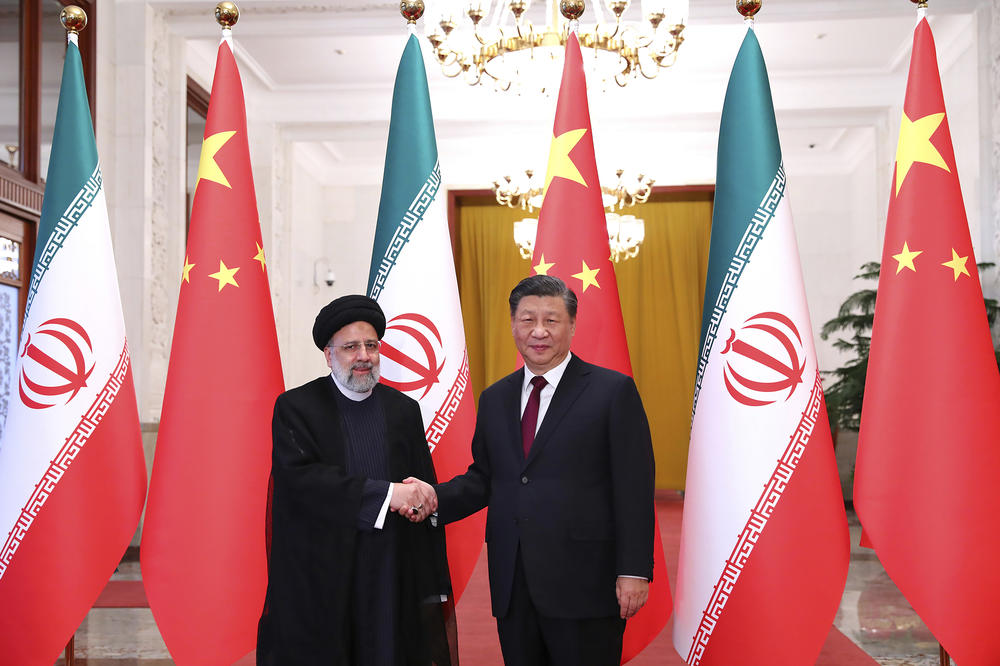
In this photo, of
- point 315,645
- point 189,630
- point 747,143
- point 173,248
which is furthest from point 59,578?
point 173,248

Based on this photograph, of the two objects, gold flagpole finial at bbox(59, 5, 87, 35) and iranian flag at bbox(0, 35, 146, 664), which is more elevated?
gold flagpole finial at bbox(59, 5, 87, 35)

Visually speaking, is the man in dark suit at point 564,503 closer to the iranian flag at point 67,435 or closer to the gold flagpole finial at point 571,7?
the gold flagpole finial at point 571,7

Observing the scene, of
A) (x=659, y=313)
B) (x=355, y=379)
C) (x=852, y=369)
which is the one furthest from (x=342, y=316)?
(x=659, y=313)

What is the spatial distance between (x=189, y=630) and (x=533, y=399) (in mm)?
1301

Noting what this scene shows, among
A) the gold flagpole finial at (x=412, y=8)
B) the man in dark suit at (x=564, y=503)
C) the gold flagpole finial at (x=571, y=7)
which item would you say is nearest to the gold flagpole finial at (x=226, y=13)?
the gold flagpole finial at (x=412, y=8)

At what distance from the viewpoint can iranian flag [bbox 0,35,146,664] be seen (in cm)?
259

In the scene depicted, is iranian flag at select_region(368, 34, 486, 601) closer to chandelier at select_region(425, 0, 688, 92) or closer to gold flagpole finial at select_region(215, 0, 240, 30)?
gold flagpole finial at select_region(215, 0, 240, 30)

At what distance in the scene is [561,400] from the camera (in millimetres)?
2105

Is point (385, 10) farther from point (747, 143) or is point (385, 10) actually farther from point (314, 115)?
point (747, 143)

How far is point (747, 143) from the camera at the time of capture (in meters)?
2.54

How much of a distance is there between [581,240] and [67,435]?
1645 mm

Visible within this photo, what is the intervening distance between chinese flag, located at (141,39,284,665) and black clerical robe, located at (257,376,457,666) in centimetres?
45

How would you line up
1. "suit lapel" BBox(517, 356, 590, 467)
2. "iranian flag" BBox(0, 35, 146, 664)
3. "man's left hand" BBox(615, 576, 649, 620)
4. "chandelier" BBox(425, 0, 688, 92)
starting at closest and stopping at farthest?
"man's left hand" BBox(615, 576, 649, 620) < "suit lapel" BBox(517, 356, 590, 467) < "iranian flag" BBox(0, 35, 146, 664) < "chandelier" BBox(425, 0, 688, 92)

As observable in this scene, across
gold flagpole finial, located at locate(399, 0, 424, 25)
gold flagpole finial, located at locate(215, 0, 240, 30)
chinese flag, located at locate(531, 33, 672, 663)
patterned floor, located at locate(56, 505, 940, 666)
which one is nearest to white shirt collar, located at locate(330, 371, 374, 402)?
chinese flag, located at locate(531, 33, 672, 663)
